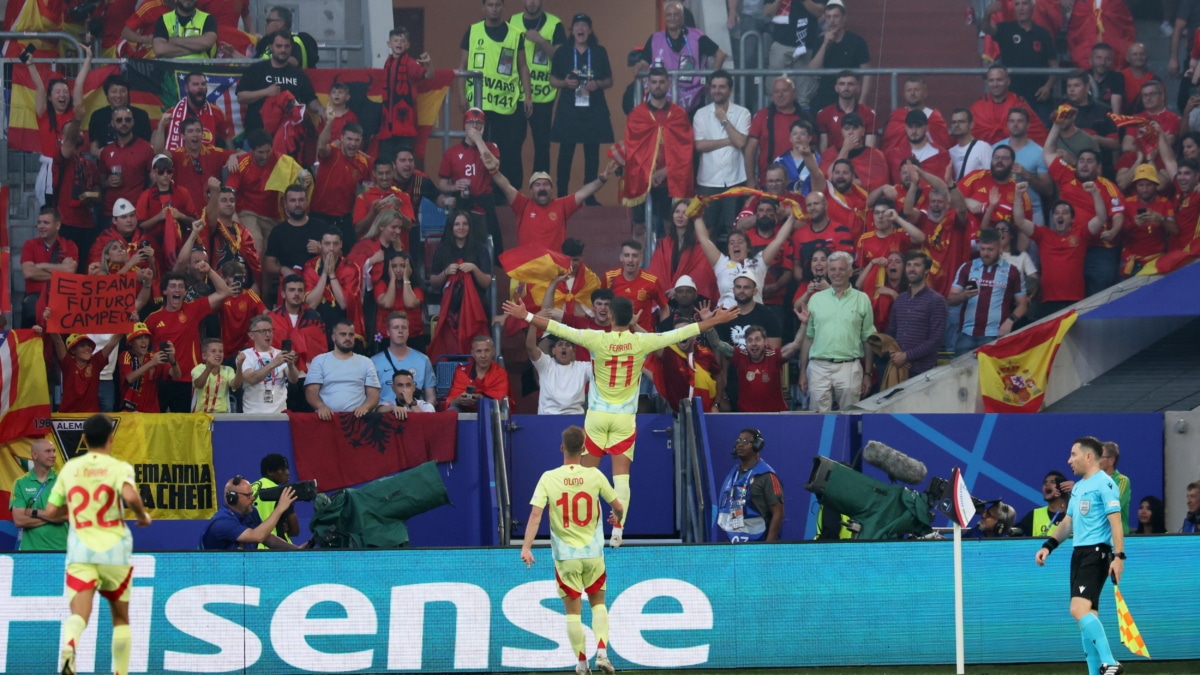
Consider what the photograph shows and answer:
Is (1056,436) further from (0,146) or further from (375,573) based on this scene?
(0,146)

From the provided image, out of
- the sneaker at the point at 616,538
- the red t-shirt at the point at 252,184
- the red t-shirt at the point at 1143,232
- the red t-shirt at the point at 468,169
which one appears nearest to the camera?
the sneaker at the point at 616,538

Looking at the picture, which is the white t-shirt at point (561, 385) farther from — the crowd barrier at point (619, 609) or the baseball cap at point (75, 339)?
the baseball cap at point (75, 339)

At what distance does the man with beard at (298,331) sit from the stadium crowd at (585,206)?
0.12 ft

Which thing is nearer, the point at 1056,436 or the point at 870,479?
the point at 870,479

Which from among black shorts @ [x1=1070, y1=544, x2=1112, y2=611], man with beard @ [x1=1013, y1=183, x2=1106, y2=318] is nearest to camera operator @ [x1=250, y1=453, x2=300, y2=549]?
black shorts @ [x1=1070, y1=544, x2=1112, y2=611]

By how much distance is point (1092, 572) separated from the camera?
10422 mm

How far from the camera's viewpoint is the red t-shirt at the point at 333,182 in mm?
17344

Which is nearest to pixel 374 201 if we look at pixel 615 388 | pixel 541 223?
pixel 541 223

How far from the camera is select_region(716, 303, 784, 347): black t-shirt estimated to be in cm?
1594

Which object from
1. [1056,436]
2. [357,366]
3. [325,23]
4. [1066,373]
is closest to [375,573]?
[357,366]

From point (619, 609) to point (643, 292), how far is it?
5355 millimetres

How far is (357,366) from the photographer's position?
15188 mm

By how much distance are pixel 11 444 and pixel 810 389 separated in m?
7.88

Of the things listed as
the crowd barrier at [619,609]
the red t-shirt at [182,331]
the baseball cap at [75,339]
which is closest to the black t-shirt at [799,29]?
the red t-shirt at [182,331]
